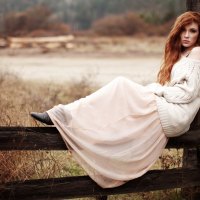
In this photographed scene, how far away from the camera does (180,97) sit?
4.84 meters

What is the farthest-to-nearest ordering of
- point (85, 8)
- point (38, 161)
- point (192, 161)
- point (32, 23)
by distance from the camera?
point (85, 8), point (32, 23), point (192, 161), point (38, 161)

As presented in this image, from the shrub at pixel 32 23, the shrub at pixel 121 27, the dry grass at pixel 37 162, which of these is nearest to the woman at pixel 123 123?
the dry grass at pixel 37 162

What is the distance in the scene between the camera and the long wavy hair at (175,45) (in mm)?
5242

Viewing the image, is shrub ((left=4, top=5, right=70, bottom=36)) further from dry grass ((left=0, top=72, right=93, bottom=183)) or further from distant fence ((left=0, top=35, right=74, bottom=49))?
dry grass ((left=0, top=72, right=93, bottom=183))

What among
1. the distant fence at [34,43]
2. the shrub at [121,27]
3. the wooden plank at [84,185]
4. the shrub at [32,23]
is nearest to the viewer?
the wooden plank at [84,185]

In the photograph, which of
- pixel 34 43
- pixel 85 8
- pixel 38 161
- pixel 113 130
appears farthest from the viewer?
pixel 85 8

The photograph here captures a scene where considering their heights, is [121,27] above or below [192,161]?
below

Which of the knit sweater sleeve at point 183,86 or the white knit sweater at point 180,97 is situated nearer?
the white knit sweater at point 180,97

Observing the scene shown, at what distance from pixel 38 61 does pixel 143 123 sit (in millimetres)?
17733

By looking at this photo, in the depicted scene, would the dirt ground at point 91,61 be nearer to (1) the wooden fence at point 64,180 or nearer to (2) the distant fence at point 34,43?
(2) the distant fence at point 34,43

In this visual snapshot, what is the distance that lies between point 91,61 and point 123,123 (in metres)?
17.7

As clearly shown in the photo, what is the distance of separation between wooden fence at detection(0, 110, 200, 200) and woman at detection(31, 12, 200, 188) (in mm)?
91

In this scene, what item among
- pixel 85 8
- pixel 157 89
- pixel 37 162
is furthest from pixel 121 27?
pixel 37 162

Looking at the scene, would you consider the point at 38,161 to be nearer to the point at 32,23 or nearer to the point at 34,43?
the point at 34,43
